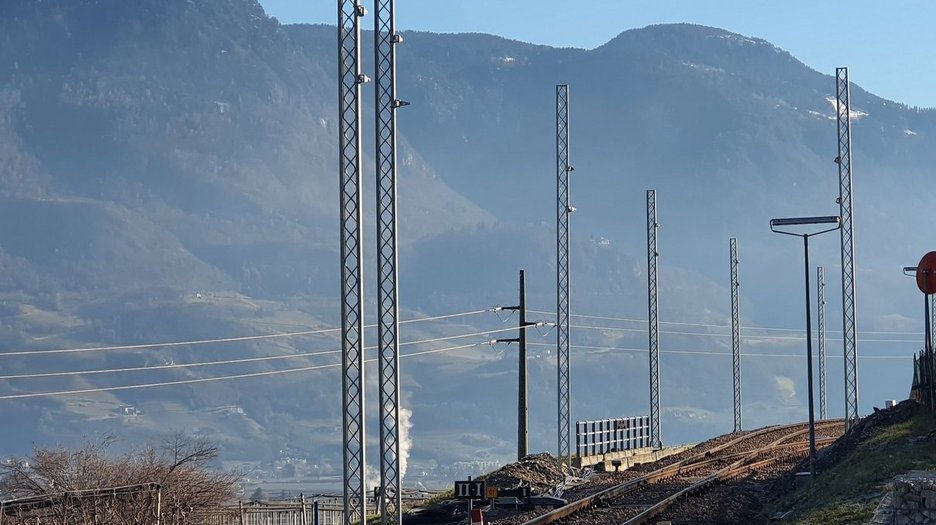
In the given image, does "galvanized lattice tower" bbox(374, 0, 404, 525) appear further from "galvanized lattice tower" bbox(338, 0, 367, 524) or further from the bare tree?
the bare tree

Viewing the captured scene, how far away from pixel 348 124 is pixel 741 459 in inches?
1054

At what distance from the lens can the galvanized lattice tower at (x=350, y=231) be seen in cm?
2905

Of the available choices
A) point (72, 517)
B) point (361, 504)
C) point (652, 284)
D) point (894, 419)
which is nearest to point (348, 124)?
point (361, 504)

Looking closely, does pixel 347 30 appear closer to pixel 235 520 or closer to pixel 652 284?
pixel 235 520

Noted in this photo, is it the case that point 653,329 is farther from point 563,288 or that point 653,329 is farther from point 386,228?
point 386,228

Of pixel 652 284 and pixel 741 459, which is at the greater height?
pixel 652 284

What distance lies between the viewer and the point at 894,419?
4672 centimetres

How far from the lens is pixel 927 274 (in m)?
43.9

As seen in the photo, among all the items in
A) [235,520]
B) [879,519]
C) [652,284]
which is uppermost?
[652,284]

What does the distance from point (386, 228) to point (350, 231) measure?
838mm

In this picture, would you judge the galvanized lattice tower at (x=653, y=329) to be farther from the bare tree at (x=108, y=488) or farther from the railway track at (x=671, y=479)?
the bare tree at (x=108, y=488)

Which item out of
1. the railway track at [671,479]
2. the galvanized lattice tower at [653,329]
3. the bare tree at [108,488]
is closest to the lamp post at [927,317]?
the railway track at [671,479]

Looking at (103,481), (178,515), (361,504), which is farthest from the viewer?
(103,481)

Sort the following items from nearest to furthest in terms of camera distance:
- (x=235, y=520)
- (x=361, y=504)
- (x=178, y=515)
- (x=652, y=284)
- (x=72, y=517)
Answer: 1. (x=361, y=504)
2. (x=72, y=517)
3. (x=178, y=515)
4. (x=235, y=520)
5. (x=652, y=284)
